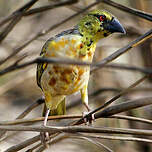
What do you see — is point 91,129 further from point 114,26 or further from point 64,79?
point 114,26

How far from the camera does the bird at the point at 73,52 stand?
7.64 feet

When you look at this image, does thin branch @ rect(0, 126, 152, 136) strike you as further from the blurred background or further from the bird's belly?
the blurred background

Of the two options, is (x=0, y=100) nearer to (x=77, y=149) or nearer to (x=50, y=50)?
(x=77, y=149)

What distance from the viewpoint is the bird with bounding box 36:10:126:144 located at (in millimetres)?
2330

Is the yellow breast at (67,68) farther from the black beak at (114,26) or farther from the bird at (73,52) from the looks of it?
the black beak at (114,26)

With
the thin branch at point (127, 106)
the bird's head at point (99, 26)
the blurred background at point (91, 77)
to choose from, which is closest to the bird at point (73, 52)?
the bird's head at point (99, 26)

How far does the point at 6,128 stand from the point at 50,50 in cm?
102

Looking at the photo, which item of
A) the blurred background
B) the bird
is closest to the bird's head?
the bird

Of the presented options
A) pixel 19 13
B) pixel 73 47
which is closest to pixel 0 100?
pixel 73 47

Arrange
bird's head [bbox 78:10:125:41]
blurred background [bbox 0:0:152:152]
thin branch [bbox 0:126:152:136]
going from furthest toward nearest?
1. blurred background [bbox 0:0:152:152]
2. bird's head [bbox 78:10:125:41]
3. thin branch [bbox 0:126:152:136]

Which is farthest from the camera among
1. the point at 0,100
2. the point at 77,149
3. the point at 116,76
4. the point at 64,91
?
the point at 0,100

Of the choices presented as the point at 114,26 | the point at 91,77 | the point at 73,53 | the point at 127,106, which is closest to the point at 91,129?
the point at 127,106

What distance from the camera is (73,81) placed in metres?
A: 2.39

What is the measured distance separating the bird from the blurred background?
29cm
